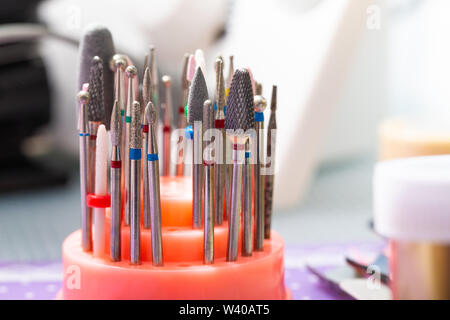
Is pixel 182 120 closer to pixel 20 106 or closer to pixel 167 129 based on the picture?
pixel 167 129

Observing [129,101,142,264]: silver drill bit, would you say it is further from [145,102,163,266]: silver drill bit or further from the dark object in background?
the dark object in background

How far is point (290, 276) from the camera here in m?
0.38

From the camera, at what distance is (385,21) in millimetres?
724

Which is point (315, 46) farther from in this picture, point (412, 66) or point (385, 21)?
point (412, 66)

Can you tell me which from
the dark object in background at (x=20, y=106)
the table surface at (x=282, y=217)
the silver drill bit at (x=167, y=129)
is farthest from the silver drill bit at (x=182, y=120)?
the dark object in background at (x=20, y=106)

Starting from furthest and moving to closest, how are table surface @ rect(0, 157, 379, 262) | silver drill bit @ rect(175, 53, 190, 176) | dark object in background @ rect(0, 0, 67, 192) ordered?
dark object in background @ rect(0, 0, 67, 192) < table surface @ rect(0, 157, 379, 262) < silver drill bit @ rect(175, 53, 190, 176)

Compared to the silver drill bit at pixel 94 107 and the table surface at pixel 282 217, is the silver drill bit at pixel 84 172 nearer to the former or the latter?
the silver drill bit at pixel 94 107

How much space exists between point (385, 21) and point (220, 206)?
496mm

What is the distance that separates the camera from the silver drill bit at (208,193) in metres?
0.27

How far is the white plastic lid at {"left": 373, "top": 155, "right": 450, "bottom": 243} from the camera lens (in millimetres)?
222

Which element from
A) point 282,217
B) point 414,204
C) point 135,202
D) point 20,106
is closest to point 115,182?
point 135,202

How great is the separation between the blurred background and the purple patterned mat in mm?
32

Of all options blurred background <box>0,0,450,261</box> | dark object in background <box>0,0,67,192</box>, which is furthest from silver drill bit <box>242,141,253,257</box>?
dark object in background <box>0,0,67,192</box>
